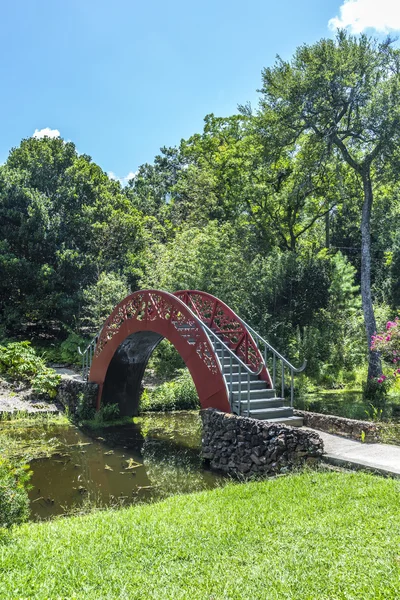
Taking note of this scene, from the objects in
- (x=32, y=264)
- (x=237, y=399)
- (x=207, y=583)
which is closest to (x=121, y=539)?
(x=207, y=583)

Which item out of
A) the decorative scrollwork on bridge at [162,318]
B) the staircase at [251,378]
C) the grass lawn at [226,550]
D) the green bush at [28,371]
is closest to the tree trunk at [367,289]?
the staircase at [251,378]

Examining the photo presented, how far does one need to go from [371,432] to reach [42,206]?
19498 millimetres

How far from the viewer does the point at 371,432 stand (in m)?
8.82

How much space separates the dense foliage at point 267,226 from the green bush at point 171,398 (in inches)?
159

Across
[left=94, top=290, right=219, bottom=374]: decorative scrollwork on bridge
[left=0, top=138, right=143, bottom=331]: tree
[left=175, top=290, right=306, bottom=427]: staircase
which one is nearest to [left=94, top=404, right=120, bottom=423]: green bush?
[left=94, top=290, right=219, bottom=374]: decorative scrollwork on bridge

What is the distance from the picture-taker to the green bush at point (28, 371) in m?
15.7

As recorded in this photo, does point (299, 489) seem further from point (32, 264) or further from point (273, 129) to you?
point (32, 264)

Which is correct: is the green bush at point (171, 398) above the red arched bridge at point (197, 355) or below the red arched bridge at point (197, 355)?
below

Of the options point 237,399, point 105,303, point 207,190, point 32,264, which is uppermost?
point 207,190


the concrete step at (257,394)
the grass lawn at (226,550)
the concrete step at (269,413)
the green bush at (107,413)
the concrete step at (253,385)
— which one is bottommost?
the grass lawn at (226,550)

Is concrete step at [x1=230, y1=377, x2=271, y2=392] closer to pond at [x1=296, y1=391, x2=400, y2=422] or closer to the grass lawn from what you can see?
pond at [x1=296, y1=391, x2=400, y2=422]

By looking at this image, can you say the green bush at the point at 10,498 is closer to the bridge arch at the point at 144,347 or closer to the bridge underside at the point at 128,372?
the bridge arch at the point at 144,347

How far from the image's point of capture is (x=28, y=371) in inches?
649

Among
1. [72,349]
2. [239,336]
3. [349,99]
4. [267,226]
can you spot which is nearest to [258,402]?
[239,336]
